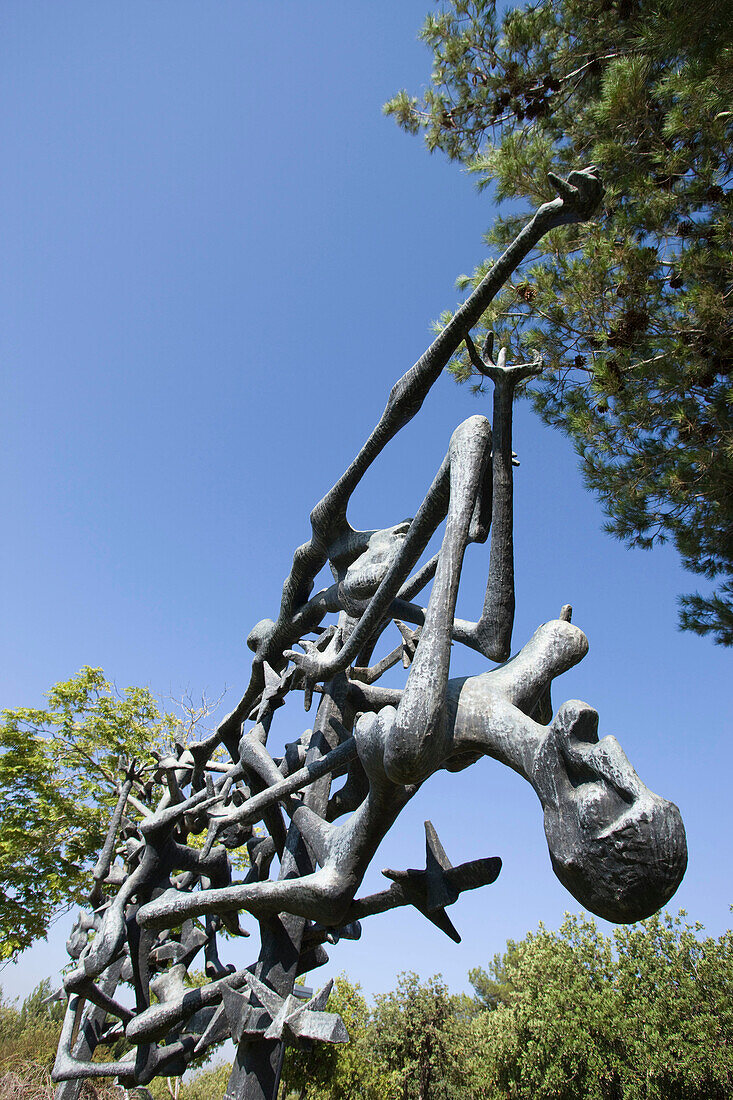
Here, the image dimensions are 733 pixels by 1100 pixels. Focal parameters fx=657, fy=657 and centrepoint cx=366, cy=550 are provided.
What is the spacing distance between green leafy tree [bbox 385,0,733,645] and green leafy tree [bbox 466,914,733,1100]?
9092mm

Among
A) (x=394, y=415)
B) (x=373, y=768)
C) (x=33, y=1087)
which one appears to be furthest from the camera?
(x=33, y=1087)

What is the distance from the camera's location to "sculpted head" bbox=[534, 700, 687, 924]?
4.71ft

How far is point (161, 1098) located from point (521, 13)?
18457mm

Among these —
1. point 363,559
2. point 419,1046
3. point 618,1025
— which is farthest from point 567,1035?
point 363,559

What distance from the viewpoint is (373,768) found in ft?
6.87

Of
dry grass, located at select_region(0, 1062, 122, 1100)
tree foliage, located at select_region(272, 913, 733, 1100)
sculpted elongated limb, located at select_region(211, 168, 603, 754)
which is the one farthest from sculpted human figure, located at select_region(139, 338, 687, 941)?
tree foliage, located at select_region(272, 913, 733, 1100)

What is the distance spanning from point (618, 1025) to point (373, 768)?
12504mm

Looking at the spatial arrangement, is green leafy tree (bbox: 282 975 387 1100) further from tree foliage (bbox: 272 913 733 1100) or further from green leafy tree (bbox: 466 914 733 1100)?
green leafy tree (bbox: 466 914 733 1100)

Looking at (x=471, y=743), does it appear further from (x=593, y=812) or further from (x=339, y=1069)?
(x=339, y=1069)

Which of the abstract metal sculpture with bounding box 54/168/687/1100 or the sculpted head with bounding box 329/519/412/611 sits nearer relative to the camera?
the abstract metal sculpture with bounding box 54/168/687/1100

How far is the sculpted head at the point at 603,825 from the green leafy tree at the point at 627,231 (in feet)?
10.8

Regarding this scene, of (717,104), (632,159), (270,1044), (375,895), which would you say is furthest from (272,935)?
(632,159)

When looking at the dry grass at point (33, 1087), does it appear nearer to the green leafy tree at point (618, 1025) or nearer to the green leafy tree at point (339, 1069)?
the green leafy tree at point (339, 1069)

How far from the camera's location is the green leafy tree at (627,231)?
4199 millimetres
